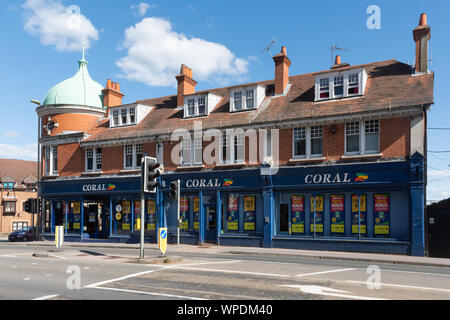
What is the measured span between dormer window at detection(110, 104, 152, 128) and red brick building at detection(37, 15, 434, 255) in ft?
0.27

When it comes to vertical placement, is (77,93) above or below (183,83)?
below

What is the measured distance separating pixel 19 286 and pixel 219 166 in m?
15.3

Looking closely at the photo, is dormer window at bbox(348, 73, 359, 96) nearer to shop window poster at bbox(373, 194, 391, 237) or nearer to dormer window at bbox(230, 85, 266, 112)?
dormer window at bbox(230, 85, 266, 112)

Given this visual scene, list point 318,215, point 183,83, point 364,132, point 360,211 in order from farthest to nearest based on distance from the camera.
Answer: point 183,83 → point 318,215 → point 364,132 → point 360,211

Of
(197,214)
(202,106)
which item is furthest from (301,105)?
(197,214)

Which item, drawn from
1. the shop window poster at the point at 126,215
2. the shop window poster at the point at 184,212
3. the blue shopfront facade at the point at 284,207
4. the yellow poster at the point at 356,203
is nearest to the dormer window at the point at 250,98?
the blue shopfront facade at the point at 284,207

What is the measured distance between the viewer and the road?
916cm

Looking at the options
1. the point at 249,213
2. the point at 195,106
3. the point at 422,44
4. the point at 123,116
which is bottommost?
the point at 249,213

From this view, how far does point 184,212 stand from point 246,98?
8133 millimetres

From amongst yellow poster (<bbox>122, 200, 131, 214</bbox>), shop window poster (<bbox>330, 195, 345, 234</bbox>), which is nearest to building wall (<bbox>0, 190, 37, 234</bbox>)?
yellow poster (<bbox>122, 200, 131, 214</bbox>)

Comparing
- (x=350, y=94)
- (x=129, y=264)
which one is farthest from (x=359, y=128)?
(x=129, y=264)

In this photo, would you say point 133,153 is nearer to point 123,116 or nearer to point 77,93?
point 123,116

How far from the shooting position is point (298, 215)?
883 inches

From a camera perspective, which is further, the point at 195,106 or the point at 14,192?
the point at 14,192
